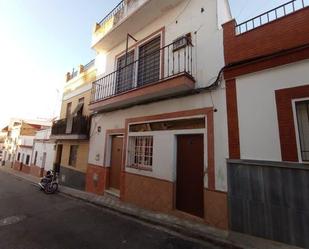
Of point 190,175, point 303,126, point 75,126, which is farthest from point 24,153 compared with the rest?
point 303,126

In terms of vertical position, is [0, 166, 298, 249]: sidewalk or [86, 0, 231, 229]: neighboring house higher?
[86, 0, 231, 229]: neighboring house

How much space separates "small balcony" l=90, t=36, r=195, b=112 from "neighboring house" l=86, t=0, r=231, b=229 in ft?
0.12

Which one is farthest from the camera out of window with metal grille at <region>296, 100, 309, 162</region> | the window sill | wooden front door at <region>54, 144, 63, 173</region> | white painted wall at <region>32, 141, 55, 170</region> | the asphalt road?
white painted wall at <region>32, 141, 55, 170</region>

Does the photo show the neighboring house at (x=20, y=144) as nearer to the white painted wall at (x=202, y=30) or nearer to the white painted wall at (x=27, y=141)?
the white painted wall at (x=27, y=141)

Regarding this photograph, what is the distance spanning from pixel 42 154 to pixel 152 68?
14.2m

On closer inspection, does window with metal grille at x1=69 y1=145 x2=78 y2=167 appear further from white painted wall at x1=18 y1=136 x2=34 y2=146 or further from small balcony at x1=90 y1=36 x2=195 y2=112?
white painted wall at x1=18 y1=136 x2=34 y2=146

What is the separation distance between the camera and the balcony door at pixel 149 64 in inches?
319

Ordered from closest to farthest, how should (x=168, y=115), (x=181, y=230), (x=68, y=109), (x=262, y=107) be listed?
(x=262, y=107) < (x=181, y=230) < (x=168, y=115) < (x=68, y=109)

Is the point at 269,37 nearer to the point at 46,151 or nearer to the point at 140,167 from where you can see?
the point at 140,167

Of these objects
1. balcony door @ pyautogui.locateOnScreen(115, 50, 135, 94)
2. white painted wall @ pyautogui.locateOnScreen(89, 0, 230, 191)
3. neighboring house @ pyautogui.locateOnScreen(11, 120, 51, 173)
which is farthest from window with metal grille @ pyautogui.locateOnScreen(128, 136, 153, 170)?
neighboring house @ pyautogui.locateOnScreen(11, 120, 51, 173)

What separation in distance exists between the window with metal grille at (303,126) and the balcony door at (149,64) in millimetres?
4892

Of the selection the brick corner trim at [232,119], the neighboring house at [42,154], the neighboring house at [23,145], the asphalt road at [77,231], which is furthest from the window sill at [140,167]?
the neighboring house at [23,145]

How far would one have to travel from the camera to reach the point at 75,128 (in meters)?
11.2

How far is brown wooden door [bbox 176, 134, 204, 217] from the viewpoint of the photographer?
5.89 m
